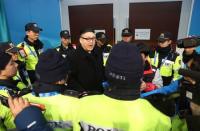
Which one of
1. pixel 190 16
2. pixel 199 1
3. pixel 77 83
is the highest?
pixel 199 1

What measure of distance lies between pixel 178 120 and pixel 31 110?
675 mm

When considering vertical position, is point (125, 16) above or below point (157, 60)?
above

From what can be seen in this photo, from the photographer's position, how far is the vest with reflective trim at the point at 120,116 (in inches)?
36.5

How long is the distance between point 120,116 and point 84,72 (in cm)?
118

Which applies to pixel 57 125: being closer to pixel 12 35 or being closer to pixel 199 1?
pixel 199 1

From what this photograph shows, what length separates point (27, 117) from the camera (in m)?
0.94

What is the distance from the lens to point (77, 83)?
2076 mm

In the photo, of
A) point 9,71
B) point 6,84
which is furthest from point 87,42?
point 6,84

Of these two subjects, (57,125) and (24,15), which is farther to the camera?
(24,15)

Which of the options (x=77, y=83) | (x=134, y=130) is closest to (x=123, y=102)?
(x=134, y=130)

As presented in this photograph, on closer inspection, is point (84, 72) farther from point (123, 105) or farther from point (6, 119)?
point (123, 105)

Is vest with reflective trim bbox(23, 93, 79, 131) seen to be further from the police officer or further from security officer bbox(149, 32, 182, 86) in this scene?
security officer bbox(149, 32, 182, 86)

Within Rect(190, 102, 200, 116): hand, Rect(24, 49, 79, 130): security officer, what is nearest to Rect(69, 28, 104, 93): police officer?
Rect(24, 49, 79, 130): security officer

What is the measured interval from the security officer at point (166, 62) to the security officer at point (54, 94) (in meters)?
1.72
